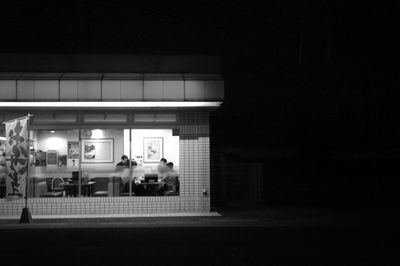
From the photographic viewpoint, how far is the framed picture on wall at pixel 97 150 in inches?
656

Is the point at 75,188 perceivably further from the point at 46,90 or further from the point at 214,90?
the point at 214,90

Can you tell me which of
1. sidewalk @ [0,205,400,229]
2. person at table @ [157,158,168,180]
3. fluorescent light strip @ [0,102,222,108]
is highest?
Answer: fluorescent light strip @ [0,102,222,108]

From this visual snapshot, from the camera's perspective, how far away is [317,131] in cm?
3703

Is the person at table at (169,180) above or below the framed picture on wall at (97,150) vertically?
below

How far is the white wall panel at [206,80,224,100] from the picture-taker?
1538 cm

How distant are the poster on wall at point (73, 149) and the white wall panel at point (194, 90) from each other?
4001mm

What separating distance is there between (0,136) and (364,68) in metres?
20.2

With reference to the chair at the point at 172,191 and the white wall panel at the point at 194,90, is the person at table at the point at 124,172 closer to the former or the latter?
the chair at the point at 172,191

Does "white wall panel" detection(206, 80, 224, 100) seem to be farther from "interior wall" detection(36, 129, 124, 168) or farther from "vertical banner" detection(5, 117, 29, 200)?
"vertical banner" detection(5, 117, 29, 200)

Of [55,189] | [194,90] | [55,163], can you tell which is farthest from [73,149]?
[194,90]

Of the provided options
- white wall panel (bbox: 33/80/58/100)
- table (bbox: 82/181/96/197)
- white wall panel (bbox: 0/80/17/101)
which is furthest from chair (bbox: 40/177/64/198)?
white wall panel (bbox: 0/80/17/101)

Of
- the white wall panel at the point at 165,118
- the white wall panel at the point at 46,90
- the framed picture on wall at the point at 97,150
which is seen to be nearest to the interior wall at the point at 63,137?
the framed picture on wall at the point at 97,150

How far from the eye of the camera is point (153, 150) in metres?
17.0

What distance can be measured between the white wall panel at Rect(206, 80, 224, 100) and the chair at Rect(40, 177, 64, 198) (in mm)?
5424
